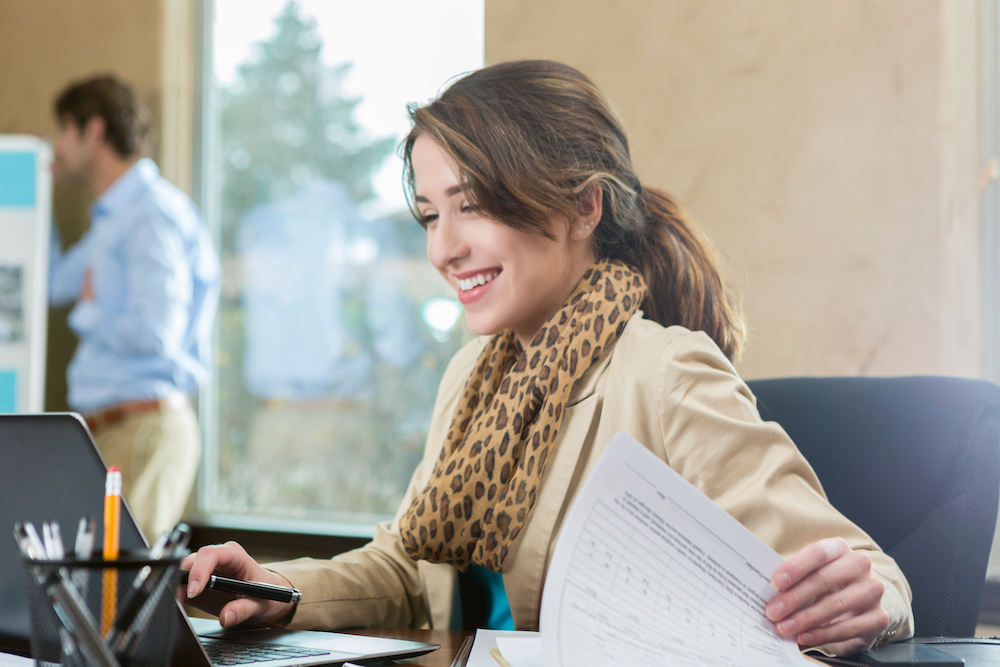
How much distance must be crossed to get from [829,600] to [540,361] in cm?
50

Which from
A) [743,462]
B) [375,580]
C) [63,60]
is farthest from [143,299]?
[743,462]

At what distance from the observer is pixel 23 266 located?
9.41 feet

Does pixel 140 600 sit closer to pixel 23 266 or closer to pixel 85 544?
pixel 85 544

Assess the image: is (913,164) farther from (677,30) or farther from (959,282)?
(677,30)

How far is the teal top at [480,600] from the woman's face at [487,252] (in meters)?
0.35

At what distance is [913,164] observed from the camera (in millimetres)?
1727

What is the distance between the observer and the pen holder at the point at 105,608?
1.54 feet

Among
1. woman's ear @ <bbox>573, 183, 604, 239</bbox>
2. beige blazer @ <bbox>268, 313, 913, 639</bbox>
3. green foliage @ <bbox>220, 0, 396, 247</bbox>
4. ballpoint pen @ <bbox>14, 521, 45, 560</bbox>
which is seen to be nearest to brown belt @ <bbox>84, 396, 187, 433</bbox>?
green foliage @ <bbox>220, 0, 396, 247</bbox>

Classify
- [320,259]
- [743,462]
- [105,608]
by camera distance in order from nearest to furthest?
1. [105,608]
2. [743,462]
3. [320,259]

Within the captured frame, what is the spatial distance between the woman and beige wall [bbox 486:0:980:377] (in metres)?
0.63

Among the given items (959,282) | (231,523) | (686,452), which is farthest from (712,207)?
(231,523)

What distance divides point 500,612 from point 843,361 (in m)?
1.01

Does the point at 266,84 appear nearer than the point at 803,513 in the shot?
No

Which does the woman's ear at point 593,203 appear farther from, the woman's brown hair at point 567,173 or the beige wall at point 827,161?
the beige wall at point 827,161
